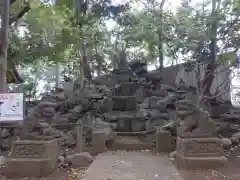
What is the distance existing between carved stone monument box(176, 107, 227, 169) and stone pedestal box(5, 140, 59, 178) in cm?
299

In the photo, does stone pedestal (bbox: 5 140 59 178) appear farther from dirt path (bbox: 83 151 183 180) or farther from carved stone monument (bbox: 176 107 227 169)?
carved stone monument (bbox: 176 107 227 169)

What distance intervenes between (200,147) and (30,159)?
3807mm

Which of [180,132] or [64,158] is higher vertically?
[180,132]

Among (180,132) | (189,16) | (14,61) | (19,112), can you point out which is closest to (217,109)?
(189,16)

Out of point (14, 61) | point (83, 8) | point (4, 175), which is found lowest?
point (4, 175)

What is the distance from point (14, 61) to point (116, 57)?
11.3m

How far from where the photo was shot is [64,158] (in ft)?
25.0

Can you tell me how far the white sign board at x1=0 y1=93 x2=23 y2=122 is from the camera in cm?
621

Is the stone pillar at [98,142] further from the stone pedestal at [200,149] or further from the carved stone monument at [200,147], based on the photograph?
the stone pedestal at [200,149]

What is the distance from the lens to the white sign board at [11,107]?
621 cm

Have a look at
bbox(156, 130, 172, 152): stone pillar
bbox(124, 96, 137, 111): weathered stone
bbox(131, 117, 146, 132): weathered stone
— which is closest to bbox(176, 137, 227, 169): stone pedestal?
bbox(156, 130, 172, 152): stone pillar

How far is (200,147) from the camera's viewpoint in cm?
682

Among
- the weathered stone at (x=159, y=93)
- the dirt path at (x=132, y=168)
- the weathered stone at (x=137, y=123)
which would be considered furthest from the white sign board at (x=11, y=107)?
the weathered stone at (x=159, y=93)

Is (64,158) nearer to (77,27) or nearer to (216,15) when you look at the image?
(77,27)
